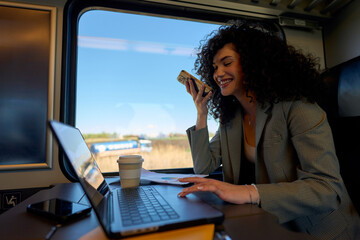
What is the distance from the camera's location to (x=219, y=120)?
1.27 meters

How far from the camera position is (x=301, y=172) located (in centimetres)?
72

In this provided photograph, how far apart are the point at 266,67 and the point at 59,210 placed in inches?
41.6

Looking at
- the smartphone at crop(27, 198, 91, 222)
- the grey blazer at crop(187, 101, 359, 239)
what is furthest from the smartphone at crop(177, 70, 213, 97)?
the smartphone at crop(27, 198, 91, 222)

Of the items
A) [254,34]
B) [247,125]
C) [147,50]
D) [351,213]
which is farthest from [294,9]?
[351,213]

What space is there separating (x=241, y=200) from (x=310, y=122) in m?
0.43

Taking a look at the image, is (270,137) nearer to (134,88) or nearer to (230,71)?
(230,71)

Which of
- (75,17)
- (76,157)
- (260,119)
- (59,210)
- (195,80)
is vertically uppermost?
(75,17)

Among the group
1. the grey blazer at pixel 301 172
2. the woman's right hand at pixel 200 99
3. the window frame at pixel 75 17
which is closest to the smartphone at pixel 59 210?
the grey blazer at pixel 301 172

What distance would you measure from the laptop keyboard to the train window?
0.68 m

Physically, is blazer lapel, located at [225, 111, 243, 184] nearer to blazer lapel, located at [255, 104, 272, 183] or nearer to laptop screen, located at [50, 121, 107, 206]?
blazer lapel, located at [255, 104, 272, 183]

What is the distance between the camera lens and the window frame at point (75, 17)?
3.94 ft

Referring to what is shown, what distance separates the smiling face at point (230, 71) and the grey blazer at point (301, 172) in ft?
0.73

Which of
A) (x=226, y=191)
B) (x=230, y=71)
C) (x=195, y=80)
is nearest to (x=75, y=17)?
(x=195, y=80)

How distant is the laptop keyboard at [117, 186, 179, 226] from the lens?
44cm
